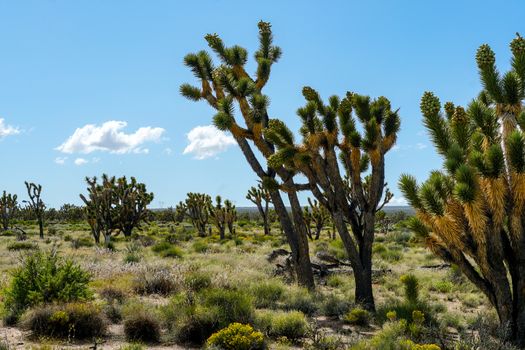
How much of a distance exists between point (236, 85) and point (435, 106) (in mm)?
6012

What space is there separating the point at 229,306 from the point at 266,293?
111 inches

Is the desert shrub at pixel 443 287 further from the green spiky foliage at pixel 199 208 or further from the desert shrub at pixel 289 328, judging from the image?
the green spiky foliage at pixel 199 208

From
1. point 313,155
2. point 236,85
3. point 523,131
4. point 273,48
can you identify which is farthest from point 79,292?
point 273,48

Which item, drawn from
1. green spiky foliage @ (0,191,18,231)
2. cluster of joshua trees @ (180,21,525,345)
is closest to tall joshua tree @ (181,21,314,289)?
cluster of joshua trees @ (180,21,525,345)

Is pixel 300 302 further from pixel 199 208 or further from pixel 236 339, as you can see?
pixel 199 208

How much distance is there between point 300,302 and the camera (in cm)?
1077

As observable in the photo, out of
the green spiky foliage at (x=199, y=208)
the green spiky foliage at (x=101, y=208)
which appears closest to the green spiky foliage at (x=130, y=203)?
the green spiky foliage at (x=101, y=208)

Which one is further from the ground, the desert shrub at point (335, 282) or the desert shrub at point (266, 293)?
the desert shrub at point (266, 293)

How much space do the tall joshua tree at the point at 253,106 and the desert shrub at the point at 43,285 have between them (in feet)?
→ 16.9

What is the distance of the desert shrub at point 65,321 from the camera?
24.4 ft

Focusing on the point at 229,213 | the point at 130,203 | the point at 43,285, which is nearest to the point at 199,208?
the point at 229,213

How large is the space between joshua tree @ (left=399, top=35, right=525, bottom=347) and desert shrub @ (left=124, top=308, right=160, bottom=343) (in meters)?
4.90

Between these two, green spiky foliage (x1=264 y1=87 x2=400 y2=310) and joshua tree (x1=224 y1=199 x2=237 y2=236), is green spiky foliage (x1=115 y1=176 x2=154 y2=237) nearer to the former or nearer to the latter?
joshua tree (x1=224 y1=199 x2=237 y2=236)

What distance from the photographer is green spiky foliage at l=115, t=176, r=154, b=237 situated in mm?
28438
